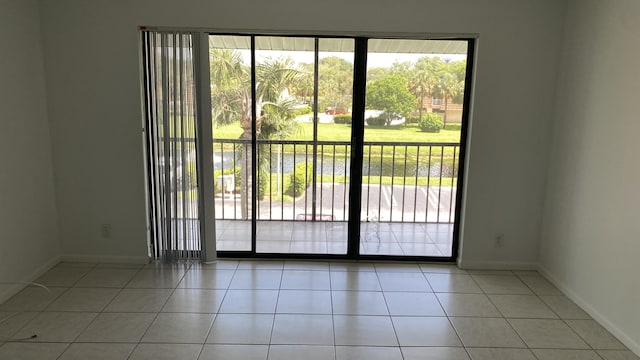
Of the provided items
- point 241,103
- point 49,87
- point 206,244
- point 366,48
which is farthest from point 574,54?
point 49,87

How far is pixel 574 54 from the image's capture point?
10.7ft

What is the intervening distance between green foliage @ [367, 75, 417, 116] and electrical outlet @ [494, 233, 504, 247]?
1331 mm

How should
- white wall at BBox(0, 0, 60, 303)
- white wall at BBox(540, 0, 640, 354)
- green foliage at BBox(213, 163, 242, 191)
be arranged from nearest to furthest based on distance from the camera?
white wall at BBox(540, 0, 640, 354) < white wall at BBox(0, 0, 60, 303) < green foliage at BBox(213, 163, 242, 191)

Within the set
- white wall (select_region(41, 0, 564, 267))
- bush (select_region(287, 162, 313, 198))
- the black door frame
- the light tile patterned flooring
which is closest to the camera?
the light tile patterned flooring

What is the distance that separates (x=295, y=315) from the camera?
2.87 meters

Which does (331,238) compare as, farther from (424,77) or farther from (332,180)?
(424,77)

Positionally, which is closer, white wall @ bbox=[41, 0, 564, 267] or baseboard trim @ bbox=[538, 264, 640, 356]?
baseboard trim @ bbox=[538, 264, 640, 356]

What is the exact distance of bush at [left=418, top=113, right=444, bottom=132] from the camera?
3.81 metres

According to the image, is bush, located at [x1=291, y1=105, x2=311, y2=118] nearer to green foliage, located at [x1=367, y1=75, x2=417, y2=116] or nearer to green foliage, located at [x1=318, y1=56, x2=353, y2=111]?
green foliage, located at [x1=318, y1=56, x2=353, y2=111]

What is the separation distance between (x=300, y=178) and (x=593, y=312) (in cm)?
265

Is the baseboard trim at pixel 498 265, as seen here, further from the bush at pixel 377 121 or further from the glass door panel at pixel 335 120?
the bush at pixel 377 121

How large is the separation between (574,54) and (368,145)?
177 centimetres

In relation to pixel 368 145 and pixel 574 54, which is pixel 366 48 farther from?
pixel 574 54

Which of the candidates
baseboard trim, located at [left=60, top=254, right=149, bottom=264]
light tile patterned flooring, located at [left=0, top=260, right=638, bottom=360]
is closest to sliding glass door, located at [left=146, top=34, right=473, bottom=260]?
light tile patterned flooring, located at [left=0, top=260, right=638, bottom=360]
